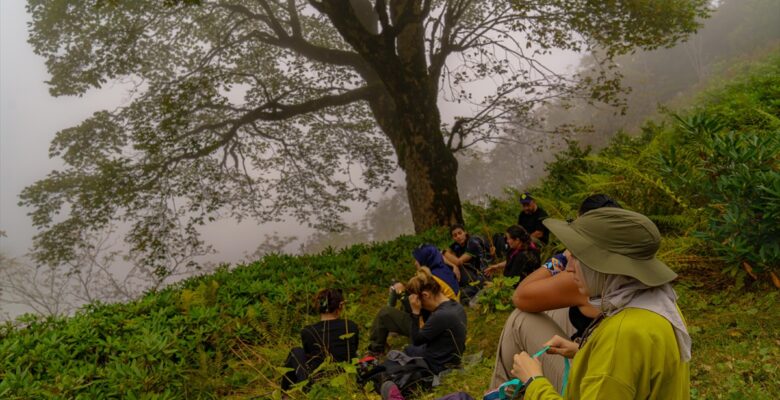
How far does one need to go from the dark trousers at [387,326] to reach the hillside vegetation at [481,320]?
493 millimetres

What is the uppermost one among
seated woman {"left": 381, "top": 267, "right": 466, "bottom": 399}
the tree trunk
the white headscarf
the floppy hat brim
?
the tree trunk

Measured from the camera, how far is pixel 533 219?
804 cm

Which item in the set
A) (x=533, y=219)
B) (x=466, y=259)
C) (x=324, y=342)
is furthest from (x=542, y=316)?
(x=533, y=219)

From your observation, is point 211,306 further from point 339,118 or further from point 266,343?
point 339,118

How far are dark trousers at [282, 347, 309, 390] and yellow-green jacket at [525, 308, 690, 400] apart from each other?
3518mm

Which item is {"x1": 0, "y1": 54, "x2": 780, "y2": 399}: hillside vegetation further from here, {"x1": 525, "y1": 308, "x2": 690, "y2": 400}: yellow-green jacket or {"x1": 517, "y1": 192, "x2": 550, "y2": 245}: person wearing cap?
{"x1": 525, "y1": 308, "x2": 690, "y2": 400}: yellow-green jacket

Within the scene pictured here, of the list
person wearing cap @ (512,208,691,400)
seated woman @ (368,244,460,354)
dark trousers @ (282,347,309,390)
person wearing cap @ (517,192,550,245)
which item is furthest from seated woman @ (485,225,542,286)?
person wearing cap @ (512,208,691,400)

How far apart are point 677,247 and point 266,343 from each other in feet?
16.8

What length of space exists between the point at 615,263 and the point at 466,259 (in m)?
6.13

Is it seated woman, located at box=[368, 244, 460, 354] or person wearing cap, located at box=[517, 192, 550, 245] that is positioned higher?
person wearing cap, located at box=[517, 192, 550, 245]

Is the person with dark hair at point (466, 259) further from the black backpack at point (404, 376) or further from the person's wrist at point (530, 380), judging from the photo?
the person's wrist at point (530, 380)

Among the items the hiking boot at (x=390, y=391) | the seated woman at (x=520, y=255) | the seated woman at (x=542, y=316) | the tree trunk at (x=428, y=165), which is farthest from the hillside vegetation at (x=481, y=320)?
the tree trunk at (x=428, y=165)

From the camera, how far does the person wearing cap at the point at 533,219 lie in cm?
776

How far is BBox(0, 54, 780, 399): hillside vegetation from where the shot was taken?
14.2ft
